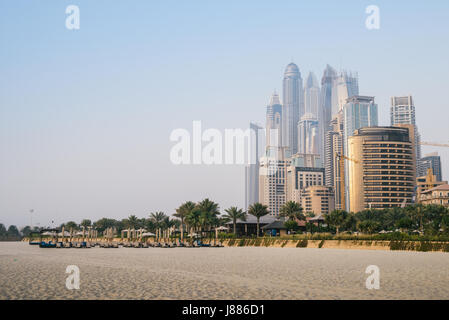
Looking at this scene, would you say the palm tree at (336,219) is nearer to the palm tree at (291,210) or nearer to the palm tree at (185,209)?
the palm tree at (291,210)

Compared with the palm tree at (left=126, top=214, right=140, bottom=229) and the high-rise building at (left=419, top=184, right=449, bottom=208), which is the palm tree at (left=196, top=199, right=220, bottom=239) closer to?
the palm tree at (left=126, top=214, right=140, bottom=229)

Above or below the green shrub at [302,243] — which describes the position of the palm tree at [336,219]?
above

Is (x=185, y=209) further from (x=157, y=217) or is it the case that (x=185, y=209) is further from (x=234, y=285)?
(x=234, y=285)

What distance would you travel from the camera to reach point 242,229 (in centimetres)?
11231

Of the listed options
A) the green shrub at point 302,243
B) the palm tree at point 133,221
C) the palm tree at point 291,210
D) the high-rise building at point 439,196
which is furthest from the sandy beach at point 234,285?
the high-rise building at point 439,196

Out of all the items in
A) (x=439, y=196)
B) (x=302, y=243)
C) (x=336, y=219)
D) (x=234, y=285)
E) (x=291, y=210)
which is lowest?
(x=302, y=243)

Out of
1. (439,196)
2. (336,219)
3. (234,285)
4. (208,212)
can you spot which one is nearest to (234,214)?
(208,212)

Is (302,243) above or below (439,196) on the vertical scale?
below

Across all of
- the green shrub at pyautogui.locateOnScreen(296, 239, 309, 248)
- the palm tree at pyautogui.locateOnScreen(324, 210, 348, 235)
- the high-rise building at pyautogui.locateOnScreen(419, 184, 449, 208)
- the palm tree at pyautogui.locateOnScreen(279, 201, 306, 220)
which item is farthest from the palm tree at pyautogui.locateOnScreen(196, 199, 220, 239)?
the high-rise building at pyautogui.locateOnScreen(419, 184, 449, 208)
